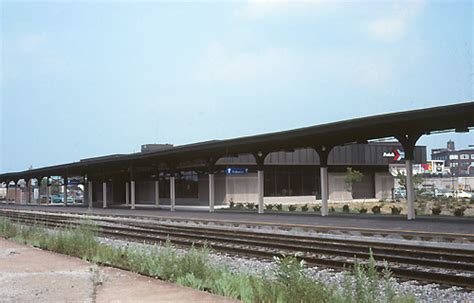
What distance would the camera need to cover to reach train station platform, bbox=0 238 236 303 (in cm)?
792

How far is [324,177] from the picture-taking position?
2853 cm

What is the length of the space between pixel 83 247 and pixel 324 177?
17.0 meters

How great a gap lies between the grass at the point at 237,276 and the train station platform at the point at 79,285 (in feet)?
1.19

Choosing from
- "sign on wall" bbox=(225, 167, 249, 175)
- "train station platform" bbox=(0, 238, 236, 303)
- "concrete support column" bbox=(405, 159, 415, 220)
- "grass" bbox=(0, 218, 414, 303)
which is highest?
"sign on wall" bbox=(225, 167, 249, 175)

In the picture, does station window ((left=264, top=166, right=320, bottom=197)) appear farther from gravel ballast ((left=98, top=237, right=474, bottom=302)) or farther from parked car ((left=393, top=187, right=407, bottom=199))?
gravel ballast ((left=98, top=237, right=474, bottom=302))

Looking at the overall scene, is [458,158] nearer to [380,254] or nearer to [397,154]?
[397,154]

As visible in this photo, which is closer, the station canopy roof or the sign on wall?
the station canopy roof

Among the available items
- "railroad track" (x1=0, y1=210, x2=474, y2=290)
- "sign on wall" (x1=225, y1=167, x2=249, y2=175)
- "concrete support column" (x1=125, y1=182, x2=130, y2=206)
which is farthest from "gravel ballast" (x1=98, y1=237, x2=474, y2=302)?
"concrete support column" (x1=125, y1=182, x2=130, y2=206)

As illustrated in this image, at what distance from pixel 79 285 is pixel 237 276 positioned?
2.75 meters

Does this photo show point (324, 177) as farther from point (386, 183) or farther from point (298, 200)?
point (386, 183)

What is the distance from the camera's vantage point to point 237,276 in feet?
29.8

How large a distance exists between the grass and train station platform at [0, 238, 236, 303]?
1.19 ft

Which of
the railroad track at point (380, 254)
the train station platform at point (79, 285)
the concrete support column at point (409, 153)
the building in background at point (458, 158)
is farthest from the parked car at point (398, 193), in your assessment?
the building in background at point (458, 158)

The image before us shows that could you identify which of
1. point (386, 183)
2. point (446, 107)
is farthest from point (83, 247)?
point (386, 183)
